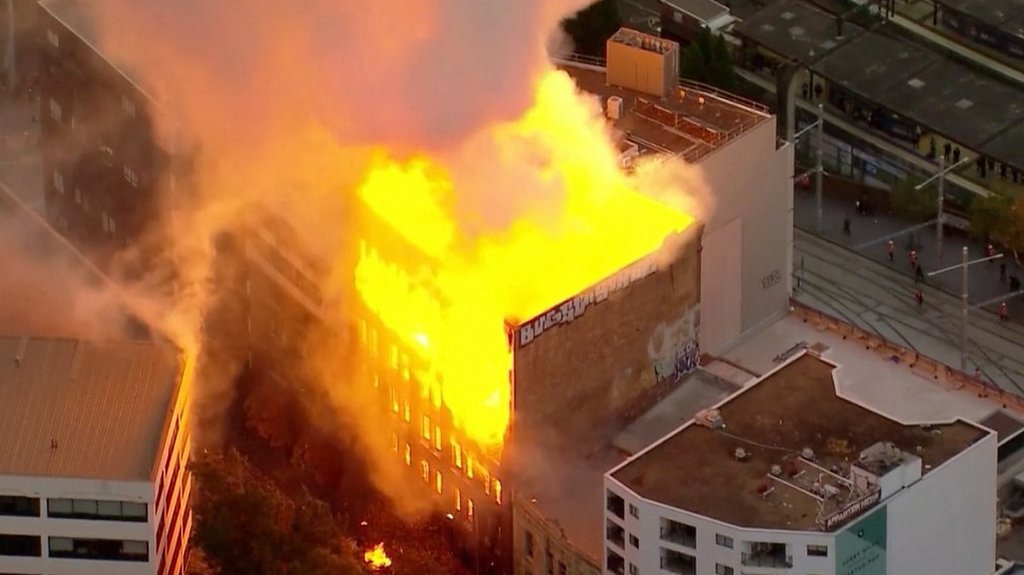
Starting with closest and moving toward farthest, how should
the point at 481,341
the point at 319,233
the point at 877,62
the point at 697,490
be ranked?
the point at 697,490, the point at 481,341, the point at 319,233, the point at 877,62

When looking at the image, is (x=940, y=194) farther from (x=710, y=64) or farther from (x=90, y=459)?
(x=90, y=459)

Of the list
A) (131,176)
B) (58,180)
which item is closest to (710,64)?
(131,176)

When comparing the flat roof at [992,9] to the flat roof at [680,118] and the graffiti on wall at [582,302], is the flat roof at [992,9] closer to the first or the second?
the flat roof at [680,118]

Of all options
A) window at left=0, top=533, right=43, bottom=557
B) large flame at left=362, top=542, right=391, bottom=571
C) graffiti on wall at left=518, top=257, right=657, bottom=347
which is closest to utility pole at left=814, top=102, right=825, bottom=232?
graffiti on wall at left=518, top=257, right=657, bottom=347

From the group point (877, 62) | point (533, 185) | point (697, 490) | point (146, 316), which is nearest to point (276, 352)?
point (146, 316)

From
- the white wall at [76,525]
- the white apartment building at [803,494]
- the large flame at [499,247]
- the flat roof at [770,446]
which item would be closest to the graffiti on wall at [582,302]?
the large flame at [499,247]

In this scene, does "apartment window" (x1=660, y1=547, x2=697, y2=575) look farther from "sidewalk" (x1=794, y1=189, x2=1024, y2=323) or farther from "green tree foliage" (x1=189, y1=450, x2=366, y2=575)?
"sidewalk" (x1=794, y1=189, x2=1024, y2=323)

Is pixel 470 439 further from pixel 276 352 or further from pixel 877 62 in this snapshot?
pixel 877 62
